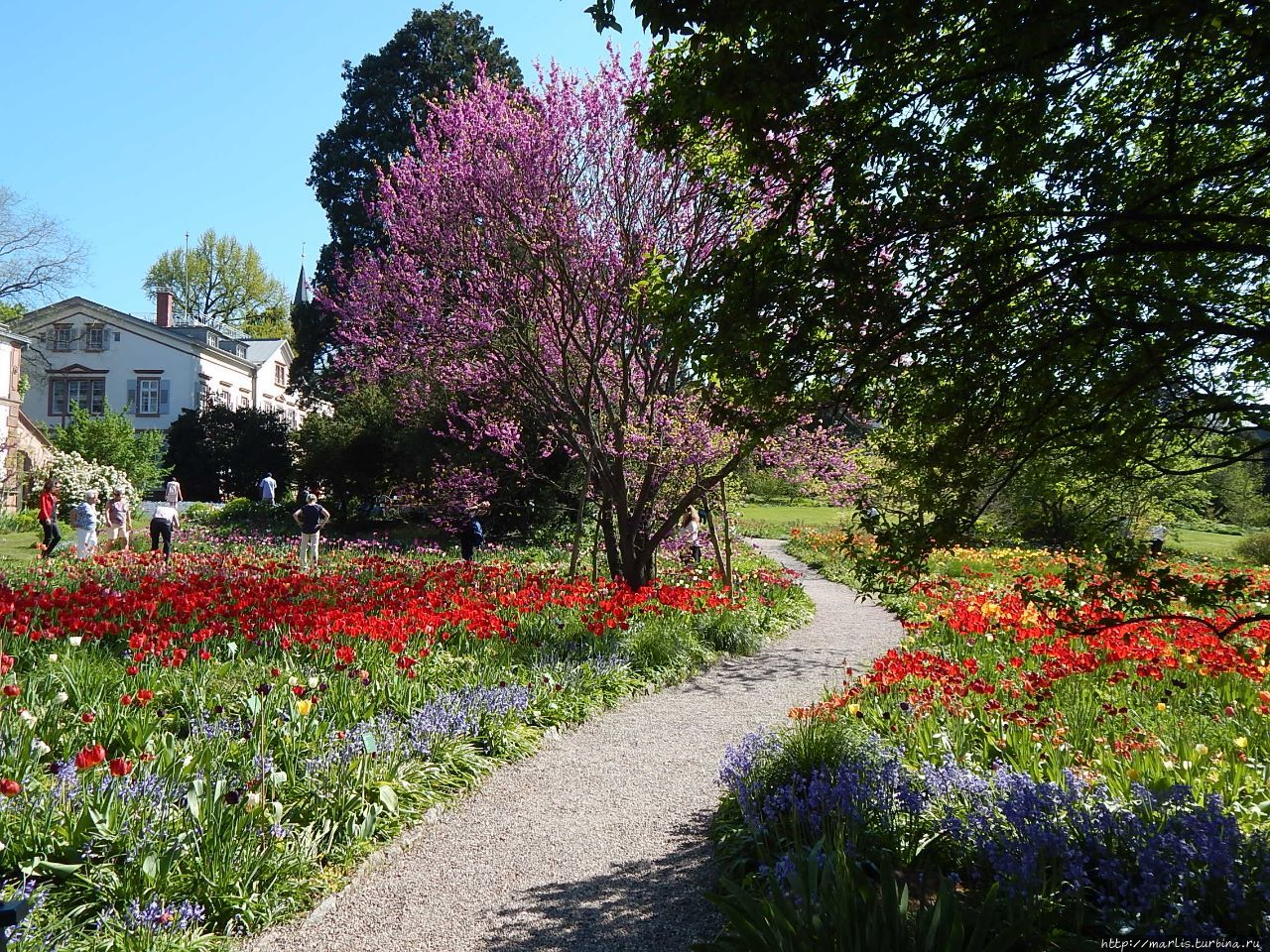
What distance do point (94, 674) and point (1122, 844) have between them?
5815mm

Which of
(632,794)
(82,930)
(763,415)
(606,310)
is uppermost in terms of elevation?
(606,310)

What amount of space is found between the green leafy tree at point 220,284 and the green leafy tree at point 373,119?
33083 mm

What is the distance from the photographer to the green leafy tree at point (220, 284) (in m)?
55.1

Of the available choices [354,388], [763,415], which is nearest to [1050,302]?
[763,415]

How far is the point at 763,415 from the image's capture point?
156 inches

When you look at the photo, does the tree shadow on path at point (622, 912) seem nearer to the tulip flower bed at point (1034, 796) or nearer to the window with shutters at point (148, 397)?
the tulip flower bed at point (1034, 796)

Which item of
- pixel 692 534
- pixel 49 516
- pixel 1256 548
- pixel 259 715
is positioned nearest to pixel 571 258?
pixel 692 534

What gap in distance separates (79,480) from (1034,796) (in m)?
28.0

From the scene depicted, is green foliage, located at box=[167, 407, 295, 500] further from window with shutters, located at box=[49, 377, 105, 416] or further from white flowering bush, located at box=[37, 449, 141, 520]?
window with shutters, located at box=[49, 377, 105, 416]

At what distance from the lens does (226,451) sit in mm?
33312

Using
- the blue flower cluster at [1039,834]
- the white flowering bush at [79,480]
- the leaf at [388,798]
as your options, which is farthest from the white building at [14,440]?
the blue flower cluster at [1039,834]

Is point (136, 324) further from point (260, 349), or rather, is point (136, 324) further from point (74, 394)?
point (260, 349)

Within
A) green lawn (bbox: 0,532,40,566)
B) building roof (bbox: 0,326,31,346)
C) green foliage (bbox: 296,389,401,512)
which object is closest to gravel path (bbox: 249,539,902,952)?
green lawn (bbox: 0,532,40,566)

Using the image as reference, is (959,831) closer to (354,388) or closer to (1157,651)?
(1157,651)
